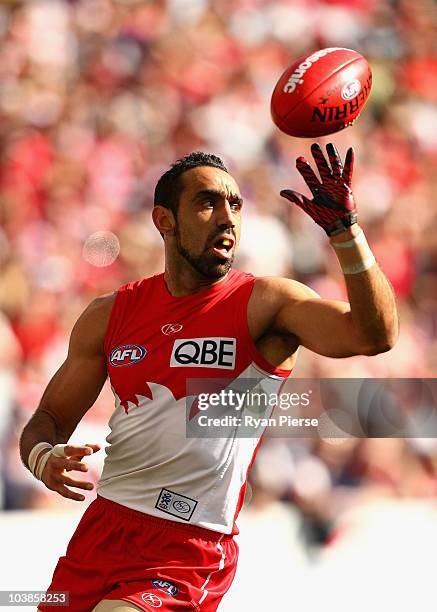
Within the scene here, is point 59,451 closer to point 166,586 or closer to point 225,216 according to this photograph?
point 166,586

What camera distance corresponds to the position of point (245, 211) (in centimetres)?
769

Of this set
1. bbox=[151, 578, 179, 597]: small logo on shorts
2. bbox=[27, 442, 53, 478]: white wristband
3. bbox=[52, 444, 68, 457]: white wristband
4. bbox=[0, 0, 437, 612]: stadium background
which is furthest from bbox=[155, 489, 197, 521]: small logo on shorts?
bbox=[0, 0, 437, 612]: stadium background

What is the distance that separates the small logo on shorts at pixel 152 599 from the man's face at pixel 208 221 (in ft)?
3.85

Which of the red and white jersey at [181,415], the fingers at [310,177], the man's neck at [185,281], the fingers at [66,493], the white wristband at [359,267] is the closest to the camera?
the white wristband at [359,267]

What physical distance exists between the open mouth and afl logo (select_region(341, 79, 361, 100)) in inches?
30.2

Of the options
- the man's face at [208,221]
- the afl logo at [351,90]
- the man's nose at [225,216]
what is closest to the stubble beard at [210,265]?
the man's face at [208,221]

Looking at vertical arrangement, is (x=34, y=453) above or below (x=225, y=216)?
below

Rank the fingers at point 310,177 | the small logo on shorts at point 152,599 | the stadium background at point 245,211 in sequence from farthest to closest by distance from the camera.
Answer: the stadium background at point 245,211 < the small logo on shorts at point 152,599 < the fingers at point 310,177

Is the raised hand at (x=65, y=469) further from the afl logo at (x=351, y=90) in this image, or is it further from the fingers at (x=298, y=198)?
the afl logo at (x=351, y=90)

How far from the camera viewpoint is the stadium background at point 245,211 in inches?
257

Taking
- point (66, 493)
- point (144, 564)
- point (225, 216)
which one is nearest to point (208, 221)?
point (225, 216)

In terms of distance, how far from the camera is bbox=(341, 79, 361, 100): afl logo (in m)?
3.88

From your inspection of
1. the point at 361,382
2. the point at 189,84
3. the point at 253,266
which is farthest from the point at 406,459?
the point at 189,84

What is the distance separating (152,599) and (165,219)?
1495 millimetres
